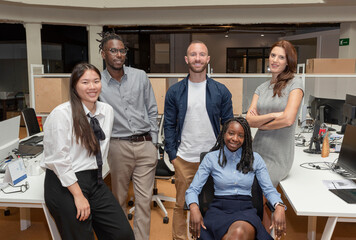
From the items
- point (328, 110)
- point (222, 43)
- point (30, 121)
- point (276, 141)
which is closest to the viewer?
point (276, 141)

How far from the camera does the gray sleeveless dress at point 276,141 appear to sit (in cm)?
231

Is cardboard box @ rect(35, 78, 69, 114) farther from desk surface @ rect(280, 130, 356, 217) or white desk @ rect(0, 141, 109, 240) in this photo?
desk surface @ rect(280, 130, 356, 217)

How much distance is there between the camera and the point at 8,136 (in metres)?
2.92

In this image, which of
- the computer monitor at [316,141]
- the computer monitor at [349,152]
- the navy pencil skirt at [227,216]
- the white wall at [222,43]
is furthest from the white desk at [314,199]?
the white wall at [222,43]

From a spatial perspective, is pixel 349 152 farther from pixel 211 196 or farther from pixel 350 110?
pixel 350 110

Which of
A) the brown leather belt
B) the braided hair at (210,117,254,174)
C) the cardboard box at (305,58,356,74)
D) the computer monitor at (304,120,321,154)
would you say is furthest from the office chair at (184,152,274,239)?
the cardboard box at (305,58,356,74)

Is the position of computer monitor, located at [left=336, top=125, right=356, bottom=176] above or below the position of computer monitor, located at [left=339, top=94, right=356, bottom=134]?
below

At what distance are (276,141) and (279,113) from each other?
22 centimetres

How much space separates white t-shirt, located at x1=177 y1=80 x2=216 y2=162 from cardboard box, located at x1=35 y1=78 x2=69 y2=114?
280 cm

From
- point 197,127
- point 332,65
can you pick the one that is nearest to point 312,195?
point 197,127

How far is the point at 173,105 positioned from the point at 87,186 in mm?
897

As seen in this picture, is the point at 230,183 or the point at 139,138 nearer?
the point at 230,183

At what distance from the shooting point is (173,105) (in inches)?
99.3

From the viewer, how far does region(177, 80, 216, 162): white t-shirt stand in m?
2.45
